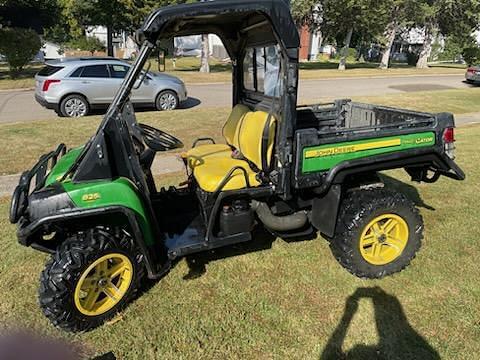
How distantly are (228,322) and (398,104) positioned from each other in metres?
11.7

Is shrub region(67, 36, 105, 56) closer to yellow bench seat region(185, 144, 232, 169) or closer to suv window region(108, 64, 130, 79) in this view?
suv window region(108, 64, 130, 79)

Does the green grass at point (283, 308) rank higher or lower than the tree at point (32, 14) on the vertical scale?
lower

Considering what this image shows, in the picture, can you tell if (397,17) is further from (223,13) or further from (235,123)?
(223,13)

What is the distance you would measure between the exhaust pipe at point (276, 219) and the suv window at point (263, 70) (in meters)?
0.99

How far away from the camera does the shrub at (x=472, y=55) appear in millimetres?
32312

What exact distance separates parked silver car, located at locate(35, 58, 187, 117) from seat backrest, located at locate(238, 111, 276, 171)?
23.1 feet

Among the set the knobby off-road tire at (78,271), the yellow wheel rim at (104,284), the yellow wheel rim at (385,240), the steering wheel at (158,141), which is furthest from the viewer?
the yellow wheel rim at (385,240)

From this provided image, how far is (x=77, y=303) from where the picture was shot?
2.88 m

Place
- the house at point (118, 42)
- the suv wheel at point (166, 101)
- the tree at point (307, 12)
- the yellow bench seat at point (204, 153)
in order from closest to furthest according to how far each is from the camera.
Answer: the yellow bench seat at point (204, 153) < the suv wheel at point (166, 101) < the tree at point (307, 12) < the house at point (118, 42)

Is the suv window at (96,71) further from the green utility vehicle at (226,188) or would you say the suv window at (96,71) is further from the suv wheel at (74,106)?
the green utility vehicle at (226,188)

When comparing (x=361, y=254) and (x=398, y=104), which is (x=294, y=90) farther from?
(x=398, y=104)

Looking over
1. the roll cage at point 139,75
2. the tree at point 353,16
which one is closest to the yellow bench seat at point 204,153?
the roll cage at point 139,75

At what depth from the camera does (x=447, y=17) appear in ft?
90.3

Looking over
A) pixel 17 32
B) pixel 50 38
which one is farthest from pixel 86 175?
pixel 50 38
